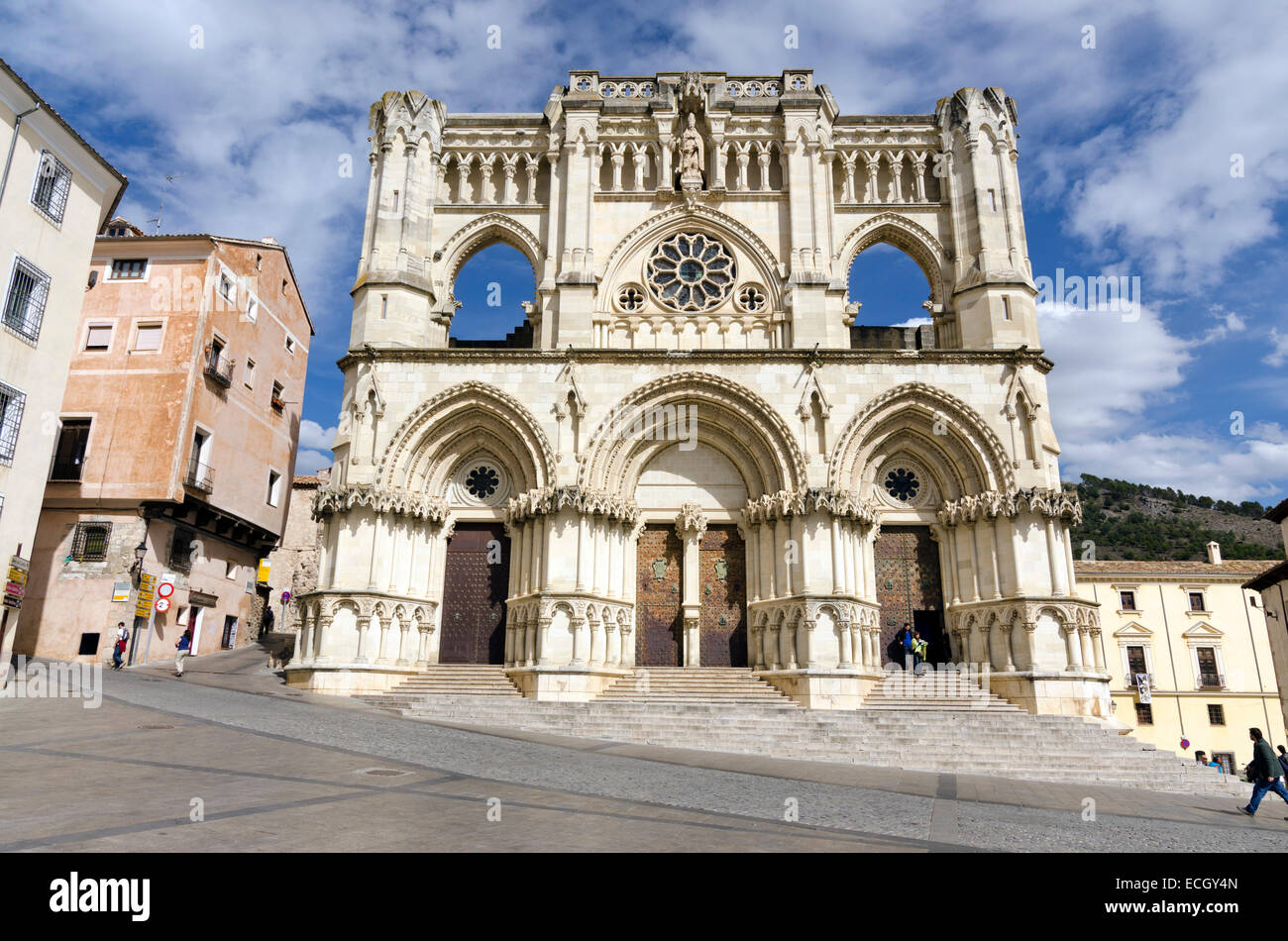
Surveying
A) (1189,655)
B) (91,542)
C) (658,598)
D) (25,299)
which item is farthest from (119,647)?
(1189,655)

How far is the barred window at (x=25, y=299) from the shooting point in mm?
18391

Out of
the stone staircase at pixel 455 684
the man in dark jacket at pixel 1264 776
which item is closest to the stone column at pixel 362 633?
the stone staircase at pixel 455 684

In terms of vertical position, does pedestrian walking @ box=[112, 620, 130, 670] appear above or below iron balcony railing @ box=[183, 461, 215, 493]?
below

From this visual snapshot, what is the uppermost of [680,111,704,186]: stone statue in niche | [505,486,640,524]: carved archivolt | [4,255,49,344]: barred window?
[680,111,704,186]: stone statue in niche

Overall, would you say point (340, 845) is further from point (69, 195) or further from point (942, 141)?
point (942, 141)

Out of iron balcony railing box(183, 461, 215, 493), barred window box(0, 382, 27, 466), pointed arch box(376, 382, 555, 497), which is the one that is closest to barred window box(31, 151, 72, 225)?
barred window box(0, 382, 27, 466)

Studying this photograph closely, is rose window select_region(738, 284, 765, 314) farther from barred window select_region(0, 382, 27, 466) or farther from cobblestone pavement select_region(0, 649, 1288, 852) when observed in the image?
barred window select_region(0, 382, 27, 466)

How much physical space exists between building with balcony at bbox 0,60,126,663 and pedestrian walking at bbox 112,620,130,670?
265cm

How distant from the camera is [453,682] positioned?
778 inches

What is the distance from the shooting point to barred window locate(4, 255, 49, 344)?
18391mm

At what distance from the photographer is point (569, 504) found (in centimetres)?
2008

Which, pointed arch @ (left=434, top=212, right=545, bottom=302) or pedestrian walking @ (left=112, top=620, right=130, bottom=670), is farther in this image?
pointed arch @ (left=434, top=212, right=545, bottom=302)

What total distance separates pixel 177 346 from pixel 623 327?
13927 millimetres
